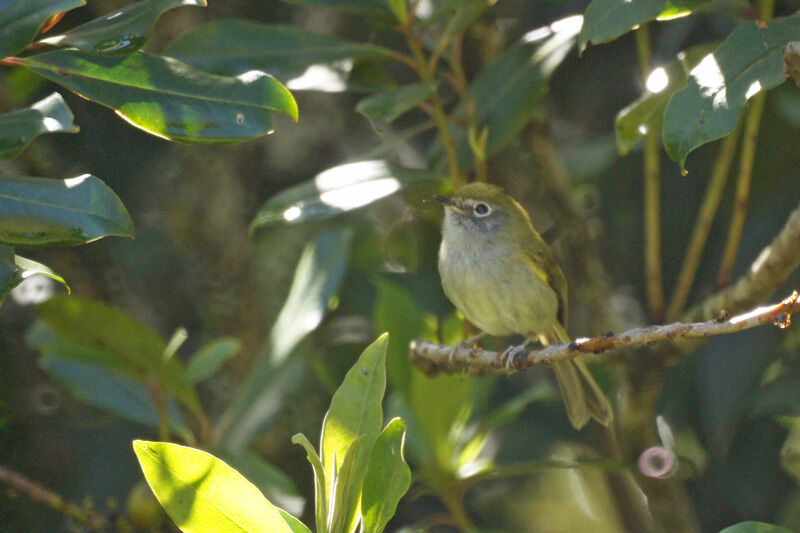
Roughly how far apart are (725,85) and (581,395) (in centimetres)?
136

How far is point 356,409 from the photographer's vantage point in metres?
1.58

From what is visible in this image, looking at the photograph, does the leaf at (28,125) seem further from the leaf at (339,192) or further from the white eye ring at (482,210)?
the white eye ring at (482,210)

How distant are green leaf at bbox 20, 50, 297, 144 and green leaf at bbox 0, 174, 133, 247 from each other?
0.19 metres

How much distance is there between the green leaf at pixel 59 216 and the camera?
1543mm

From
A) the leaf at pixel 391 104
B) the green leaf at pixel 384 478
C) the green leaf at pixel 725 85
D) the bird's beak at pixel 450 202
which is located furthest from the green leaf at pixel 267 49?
the green leaf at pixel 384 478

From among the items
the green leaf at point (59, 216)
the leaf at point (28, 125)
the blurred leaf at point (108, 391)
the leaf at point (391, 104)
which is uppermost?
the leaf at point (391, 104)

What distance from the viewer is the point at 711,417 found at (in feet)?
9.39

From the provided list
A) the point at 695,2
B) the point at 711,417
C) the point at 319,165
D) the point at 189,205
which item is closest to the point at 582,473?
the point at 711,417

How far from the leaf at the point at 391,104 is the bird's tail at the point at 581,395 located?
0.94 meters

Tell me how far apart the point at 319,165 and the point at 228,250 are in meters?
0.58

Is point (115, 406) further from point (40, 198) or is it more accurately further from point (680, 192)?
point (680, 192)

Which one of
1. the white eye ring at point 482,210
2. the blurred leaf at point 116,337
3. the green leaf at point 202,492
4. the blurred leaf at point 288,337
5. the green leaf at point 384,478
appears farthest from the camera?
the white eye ring at point 482,210

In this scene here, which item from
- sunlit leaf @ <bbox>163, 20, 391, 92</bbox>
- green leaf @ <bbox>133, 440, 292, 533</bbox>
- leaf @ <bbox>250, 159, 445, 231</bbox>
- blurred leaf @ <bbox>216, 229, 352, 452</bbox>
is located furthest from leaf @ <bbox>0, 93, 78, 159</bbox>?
blurred leaf @ <bbox>216, 229, 352, 452</bbox>

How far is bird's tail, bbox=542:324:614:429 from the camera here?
2709mm
